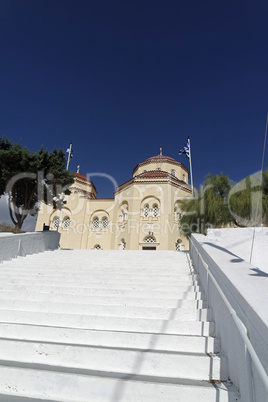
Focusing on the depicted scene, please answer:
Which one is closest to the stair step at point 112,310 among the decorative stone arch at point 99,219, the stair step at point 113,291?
the stair step at point 113,291

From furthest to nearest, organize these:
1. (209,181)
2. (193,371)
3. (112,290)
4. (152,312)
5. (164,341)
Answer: (209,181) → (112,290) → (152,312) → (164,341) → (193,371)

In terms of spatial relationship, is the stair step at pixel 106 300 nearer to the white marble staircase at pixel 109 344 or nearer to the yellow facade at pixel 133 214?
the white marble staircase at pixel 109 344

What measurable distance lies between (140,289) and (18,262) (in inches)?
181

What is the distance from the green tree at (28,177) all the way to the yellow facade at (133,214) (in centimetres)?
939

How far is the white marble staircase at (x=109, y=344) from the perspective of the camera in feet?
6.35

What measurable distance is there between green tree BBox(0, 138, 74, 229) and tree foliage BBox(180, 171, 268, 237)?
7.47 m

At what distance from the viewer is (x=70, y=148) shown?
26156 mm

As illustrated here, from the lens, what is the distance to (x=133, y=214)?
22531 millimetres

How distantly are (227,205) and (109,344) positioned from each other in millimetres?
12055

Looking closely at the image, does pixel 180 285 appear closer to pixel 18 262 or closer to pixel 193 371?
pixel 193 371

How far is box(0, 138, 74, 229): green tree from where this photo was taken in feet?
29.8

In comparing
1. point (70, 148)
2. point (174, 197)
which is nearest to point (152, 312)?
point (174, 197)

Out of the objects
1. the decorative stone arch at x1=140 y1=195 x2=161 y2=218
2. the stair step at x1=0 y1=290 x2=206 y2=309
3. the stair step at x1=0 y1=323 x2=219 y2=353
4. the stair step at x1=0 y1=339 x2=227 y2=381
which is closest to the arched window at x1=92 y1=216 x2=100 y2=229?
the decorative stone arch at x1=140 y1=195 x2=161 y2=218

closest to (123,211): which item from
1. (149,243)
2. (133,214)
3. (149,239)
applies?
(133,214)
